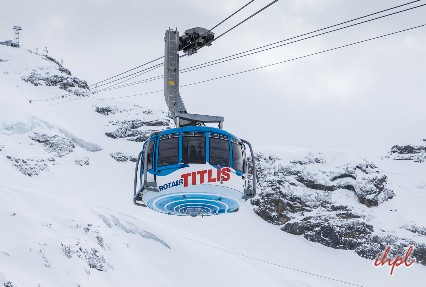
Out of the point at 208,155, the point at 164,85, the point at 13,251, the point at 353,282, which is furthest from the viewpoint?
the point at 353,282

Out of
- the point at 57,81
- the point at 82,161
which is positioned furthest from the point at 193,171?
the point at 57,81

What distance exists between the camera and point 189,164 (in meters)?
14.9

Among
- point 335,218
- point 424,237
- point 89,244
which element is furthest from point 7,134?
point 424,237

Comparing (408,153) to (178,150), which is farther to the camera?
(408,153)

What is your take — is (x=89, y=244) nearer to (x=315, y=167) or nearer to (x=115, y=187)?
(x=115, y=187)

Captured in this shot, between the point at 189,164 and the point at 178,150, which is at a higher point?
the point at 178,150

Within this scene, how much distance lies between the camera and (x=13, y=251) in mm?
34406

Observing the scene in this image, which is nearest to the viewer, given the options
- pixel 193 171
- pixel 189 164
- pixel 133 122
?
pixel 193 171

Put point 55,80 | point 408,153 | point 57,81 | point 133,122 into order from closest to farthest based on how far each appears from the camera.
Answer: point 133,122, point 55,80, point 57,81, point 408,153

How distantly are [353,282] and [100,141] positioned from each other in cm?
4718

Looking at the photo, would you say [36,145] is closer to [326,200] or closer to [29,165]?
[29,165]

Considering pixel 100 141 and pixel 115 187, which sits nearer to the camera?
pixel 115 187

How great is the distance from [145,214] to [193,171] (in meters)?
49.2

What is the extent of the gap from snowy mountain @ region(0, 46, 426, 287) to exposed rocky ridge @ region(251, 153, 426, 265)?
178 mm
